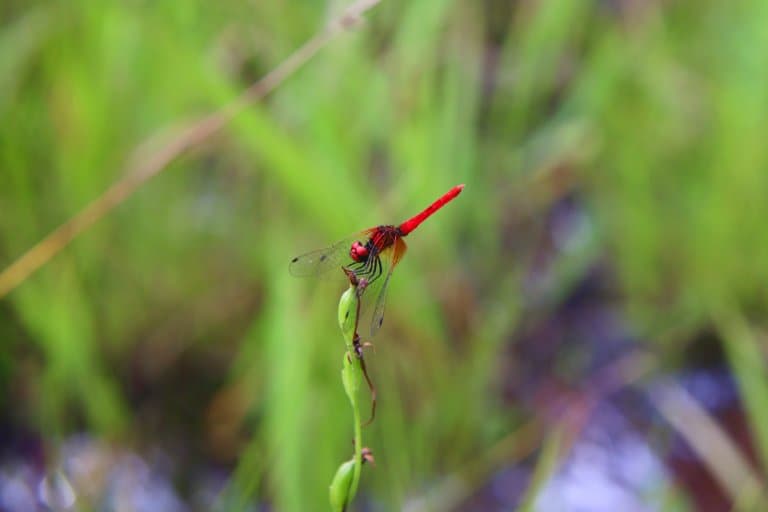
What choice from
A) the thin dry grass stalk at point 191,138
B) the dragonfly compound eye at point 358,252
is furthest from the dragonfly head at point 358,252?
the thin dry grass stalk at point 191,138

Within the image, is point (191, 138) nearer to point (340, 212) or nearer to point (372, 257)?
point (340, 212)

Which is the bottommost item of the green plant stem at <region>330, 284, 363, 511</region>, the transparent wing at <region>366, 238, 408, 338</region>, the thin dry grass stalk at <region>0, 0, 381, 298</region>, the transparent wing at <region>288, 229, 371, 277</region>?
the green plant stem at <region>330, 284, 363, 511</region>

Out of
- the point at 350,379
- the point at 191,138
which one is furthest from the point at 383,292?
the point at 191,138

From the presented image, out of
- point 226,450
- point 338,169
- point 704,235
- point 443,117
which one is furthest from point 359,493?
point 704,235

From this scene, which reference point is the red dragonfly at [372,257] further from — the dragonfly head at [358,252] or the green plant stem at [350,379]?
the green plant stem at [350,379]

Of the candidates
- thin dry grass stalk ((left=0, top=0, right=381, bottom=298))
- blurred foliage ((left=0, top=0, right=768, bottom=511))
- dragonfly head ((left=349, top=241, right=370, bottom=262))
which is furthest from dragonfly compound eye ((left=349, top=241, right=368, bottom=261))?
blurred foliage ((left=0, top=0, right=768, bottom=511))

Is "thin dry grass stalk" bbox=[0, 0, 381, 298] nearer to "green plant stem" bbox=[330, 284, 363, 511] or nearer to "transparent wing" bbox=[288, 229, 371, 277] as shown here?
"transparent wing" bbox=[288, 229, 371, 277]

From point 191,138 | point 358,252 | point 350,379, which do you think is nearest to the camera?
point 350,379
